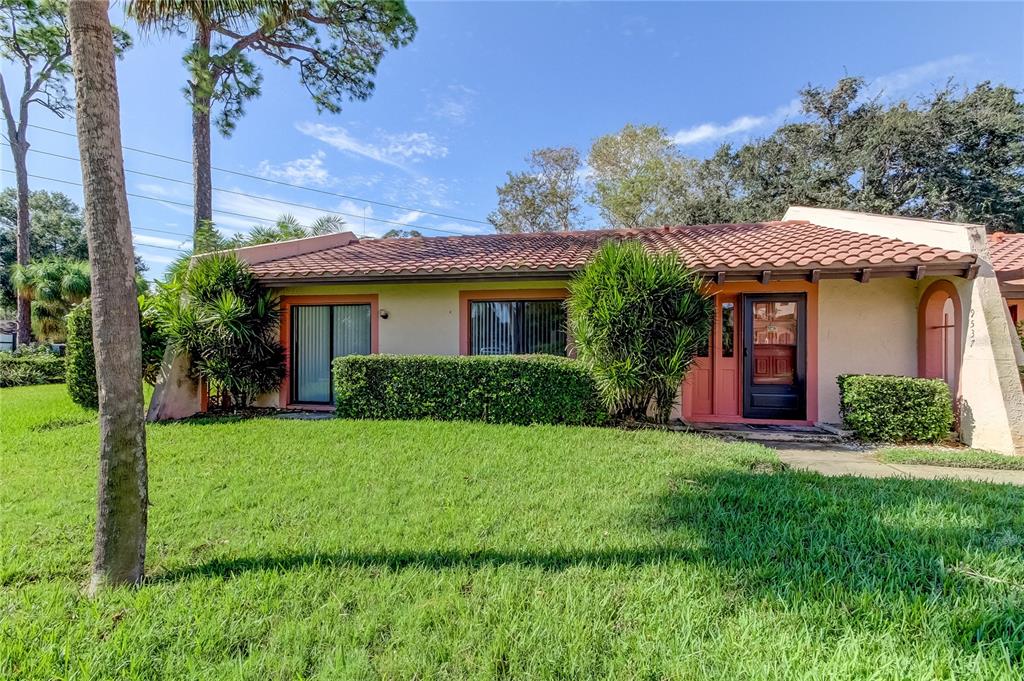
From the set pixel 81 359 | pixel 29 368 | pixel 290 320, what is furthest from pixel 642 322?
pixel 29 368

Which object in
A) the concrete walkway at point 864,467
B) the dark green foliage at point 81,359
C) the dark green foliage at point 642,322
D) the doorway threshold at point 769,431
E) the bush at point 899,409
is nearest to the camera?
the concrete walkway at point 864,467

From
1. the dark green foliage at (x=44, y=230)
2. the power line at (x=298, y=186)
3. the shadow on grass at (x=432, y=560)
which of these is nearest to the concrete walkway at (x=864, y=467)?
the shadow on grass at (x=432, y=560)

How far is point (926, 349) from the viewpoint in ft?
25.7

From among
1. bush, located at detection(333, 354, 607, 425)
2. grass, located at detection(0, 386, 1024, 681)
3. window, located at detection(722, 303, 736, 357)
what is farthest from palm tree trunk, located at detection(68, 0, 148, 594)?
window, located at detection(722, 303, 736, 357)

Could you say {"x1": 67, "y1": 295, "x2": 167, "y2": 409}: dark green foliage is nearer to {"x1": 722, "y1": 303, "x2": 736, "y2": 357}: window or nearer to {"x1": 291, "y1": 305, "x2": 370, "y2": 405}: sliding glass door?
{"x1": 291, "y1": 305, "x2": 370, "y2": 405}: sliding glass door

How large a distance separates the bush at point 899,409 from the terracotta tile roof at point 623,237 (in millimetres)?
1933

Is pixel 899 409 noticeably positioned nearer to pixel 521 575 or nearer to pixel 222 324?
pixel 521 575

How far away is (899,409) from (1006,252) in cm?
538

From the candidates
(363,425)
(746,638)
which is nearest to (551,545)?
(746,638)

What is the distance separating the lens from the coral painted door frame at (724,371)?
8445 millimetres

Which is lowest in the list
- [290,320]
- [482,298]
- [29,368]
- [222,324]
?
[29,368]

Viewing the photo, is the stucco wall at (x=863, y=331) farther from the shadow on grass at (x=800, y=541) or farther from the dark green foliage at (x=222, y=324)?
the dark green foliage at (x=222, y=324)

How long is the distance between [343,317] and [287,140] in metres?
12.6

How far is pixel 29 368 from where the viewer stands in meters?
14.4
